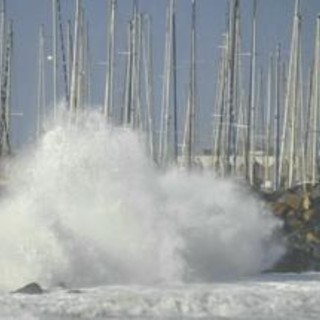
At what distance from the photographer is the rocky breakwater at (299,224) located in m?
27.1

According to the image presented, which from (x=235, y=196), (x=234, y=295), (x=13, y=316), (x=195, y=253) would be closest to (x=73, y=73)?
(x=235, y=196)

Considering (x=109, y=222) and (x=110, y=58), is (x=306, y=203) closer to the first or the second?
(x=110, y=58)

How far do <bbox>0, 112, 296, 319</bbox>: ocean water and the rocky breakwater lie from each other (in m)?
0.49

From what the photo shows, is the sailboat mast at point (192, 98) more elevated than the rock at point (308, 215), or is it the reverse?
the sailboat mast at point (192, 98)

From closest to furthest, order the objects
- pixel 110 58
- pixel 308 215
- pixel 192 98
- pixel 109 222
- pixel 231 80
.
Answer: pixel 109 222 < pixel 231 80 < pixel 308 215 < pixel 110 58 < pixel 192 98

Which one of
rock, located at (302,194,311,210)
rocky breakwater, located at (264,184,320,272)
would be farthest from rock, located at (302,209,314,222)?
rock, located at (302,194,311,210)

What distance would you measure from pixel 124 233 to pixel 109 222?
64 centimetres

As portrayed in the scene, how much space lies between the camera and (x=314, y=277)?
24.3m

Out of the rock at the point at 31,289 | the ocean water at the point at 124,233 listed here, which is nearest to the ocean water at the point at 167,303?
the ocean water at the point at 124,233

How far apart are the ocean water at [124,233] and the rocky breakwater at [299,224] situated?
0.49 m

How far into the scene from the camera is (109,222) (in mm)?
24453

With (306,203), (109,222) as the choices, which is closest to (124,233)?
(109,222)

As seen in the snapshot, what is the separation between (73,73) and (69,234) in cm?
1066

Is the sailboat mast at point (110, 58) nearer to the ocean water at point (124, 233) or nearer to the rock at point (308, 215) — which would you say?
the ocean water at point (124, 233)
